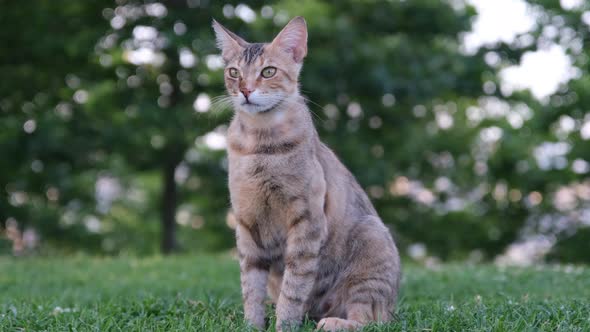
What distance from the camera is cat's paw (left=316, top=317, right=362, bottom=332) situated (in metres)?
3.89

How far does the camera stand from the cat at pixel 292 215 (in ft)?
13.1

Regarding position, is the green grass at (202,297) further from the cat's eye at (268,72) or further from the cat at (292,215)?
the cat's eye at (268,72)

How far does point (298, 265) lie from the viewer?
3980 mm

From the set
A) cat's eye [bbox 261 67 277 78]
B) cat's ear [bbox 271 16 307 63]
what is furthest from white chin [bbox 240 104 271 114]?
cat's ear [bbox 271 16 307 63]

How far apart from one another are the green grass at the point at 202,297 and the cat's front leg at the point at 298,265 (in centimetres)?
16

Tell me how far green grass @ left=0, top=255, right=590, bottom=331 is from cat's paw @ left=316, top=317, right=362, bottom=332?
3.6 inches

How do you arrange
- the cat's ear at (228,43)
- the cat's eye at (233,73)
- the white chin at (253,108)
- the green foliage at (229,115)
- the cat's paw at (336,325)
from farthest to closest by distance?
the green foliage at (229,115), the cat's ear at (228,43), the cat's eye at (233,73), the white chin at (253,108), the cat's paw at (336,325)

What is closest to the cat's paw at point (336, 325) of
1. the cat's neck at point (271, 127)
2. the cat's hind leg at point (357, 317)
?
the cat's hind leg at point (357, 317)

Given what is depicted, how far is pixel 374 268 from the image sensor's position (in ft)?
14.0

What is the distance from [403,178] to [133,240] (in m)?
6.46

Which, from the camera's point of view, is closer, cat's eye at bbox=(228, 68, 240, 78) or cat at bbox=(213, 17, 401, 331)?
cat at bbox=(213, 17, 401, 331)

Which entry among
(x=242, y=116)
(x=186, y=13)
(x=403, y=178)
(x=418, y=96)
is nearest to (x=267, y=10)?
(x=186, y=13)

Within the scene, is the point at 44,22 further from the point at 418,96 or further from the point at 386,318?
the point at 386,318

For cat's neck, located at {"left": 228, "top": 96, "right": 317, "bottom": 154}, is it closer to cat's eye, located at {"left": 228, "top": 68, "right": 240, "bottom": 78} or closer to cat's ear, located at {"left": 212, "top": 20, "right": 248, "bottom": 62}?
cat's eye, located at {"left": 228, "top": 68, "right": 240, "bottom": 78}
